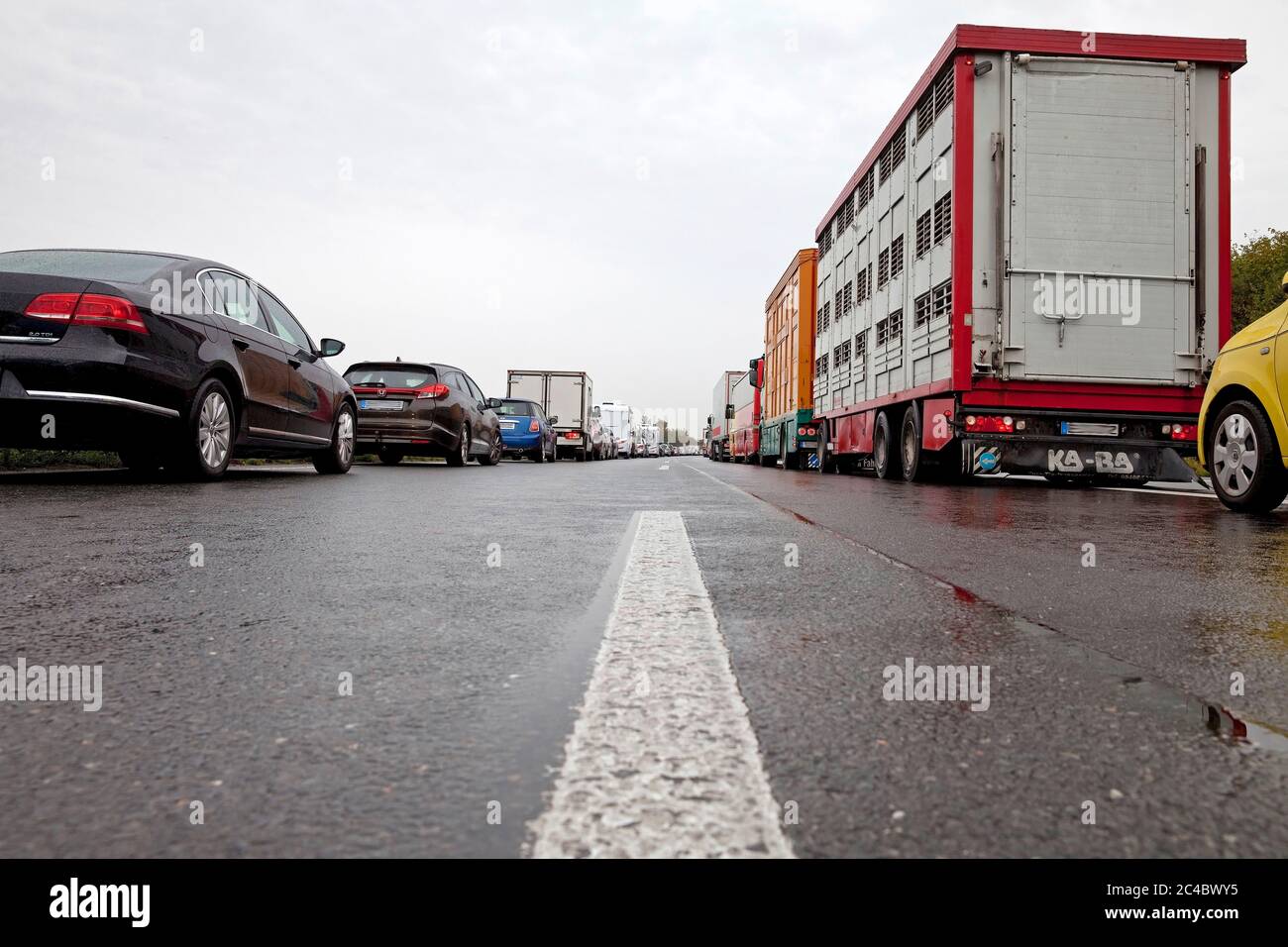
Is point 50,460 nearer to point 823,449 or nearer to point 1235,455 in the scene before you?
point 1235,455

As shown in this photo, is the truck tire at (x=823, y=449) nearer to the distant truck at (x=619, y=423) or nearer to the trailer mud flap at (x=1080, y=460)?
the trailer mud flap at (x=1080, y=460)

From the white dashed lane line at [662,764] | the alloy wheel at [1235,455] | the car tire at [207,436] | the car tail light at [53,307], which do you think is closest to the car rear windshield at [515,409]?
the car tire at [207,436]

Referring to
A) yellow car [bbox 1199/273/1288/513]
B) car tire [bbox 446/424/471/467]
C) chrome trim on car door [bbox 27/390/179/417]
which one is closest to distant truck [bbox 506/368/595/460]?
car tire [bbox 446/424/471/467]

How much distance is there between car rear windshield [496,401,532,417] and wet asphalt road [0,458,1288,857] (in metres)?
21.0

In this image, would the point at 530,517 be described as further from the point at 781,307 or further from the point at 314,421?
the point at 781,307

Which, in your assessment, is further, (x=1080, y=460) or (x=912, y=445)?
(x=912, y=445)

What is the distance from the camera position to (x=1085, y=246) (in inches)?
391

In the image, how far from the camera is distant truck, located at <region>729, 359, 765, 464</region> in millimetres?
28594

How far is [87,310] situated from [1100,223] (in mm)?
9436

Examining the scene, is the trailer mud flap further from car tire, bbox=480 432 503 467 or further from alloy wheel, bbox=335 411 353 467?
car tire, bbox=480 432 503 467

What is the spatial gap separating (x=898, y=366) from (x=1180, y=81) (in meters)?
4.48
